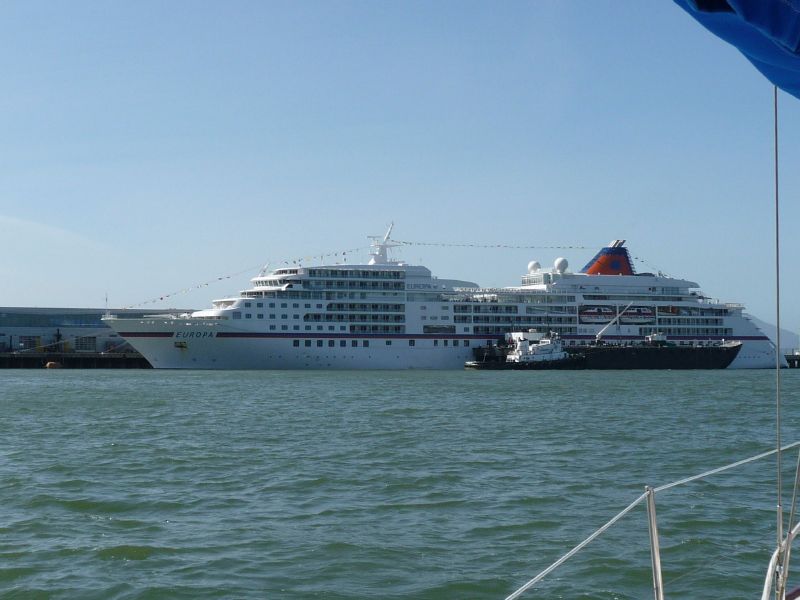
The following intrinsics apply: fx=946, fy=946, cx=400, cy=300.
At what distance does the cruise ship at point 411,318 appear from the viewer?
195ft

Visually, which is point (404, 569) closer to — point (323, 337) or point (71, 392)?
point (71, 392)

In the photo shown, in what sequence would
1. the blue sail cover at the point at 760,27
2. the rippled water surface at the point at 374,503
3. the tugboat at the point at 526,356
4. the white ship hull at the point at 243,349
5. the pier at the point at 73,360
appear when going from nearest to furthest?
the blue sail cover at the point at 760,27 → the rippled water surface at the point at 374,503 → the white ship hull at the point at 243,349 → the tugboat at the point at 526,356 → the pier at the point at 73,360

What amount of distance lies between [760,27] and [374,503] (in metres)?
10.3

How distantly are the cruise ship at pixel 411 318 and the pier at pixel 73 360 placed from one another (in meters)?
11.0

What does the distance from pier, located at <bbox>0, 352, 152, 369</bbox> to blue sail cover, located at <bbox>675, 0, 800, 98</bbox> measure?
70.0m

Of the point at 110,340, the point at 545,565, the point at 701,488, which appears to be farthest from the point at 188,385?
the point at 110,340

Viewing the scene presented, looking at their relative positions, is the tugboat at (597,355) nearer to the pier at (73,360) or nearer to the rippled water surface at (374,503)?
the pier at (73,360)

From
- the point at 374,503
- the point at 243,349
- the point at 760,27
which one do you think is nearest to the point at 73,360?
the point at 243,349

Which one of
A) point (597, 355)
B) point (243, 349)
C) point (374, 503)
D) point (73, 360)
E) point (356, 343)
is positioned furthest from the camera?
point (73, 360)

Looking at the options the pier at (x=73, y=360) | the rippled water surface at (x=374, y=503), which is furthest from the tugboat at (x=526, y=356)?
the rippled water surface at (x=374, y=503)

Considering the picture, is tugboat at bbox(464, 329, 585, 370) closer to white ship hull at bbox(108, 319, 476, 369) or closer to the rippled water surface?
white ship hull at bbox(108, 319, 476, 369)

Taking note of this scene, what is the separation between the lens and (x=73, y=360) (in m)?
71.6

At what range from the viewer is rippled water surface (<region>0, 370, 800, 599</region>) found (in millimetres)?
9227

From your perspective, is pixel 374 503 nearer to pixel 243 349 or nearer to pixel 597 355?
pixel 243 349
